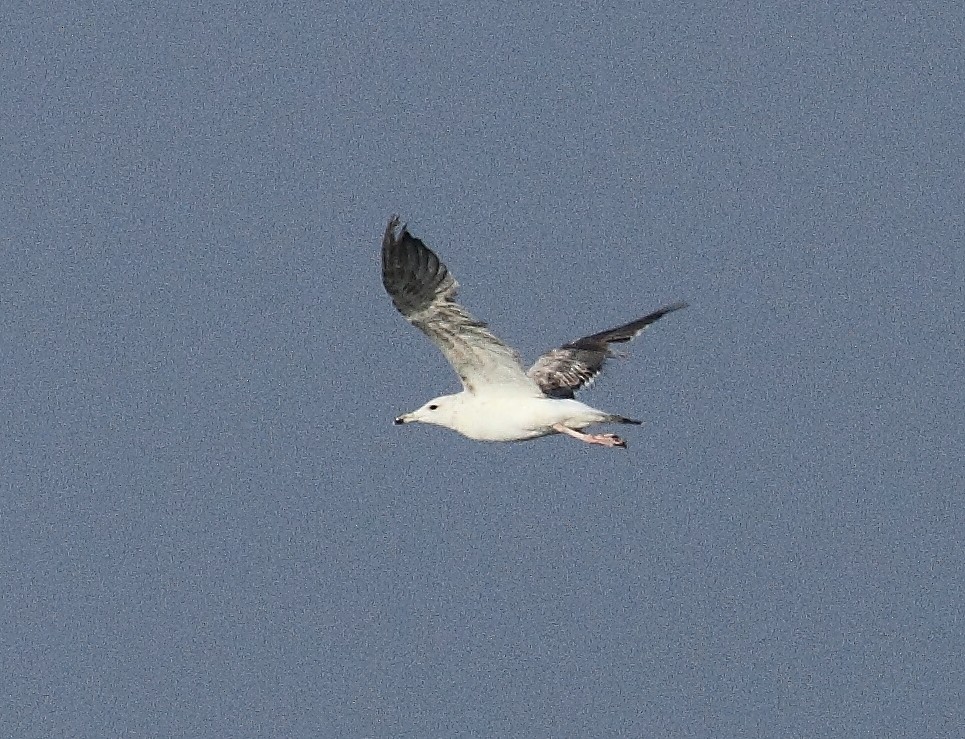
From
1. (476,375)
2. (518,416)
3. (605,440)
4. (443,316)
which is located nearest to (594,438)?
(605,440)

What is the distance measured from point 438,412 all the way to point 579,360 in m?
2.73

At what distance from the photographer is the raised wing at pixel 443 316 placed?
24.7 meters

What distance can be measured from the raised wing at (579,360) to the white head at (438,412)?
1608 millimetres

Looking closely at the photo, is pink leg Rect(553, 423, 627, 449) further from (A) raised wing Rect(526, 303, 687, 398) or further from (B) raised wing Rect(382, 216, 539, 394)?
(A) raised wing Rect(526, 303, 687, 398)

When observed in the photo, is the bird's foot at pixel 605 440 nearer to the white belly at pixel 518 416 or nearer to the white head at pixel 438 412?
the white belly at pixel 518 416

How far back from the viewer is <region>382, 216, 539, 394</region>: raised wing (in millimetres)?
24703

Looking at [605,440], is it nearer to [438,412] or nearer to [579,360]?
[438,412]

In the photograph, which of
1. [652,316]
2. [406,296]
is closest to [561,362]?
[652,316]

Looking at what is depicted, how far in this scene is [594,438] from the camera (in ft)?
88.7

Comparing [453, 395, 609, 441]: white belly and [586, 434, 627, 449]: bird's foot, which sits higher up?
[453, 395, 609, 441]: white belly

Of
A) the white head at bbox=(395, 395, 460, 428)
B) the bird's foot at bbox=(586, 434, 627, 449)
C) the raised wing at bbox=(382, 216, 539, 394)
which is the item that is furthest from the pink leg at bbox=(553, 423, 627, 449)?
the white head at bbox=(395, 395, 460, 428)

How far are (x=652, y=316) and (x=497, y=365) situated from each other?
4368mm

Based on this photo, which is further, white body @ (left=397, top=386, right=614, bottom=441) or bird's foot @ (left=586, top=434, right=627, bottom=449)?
bird's foot @ (left=586, top=434, right=627, bottom=449)

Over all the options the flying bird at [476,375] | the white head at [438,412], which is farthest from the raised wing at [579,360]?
the white head at [438,412]
